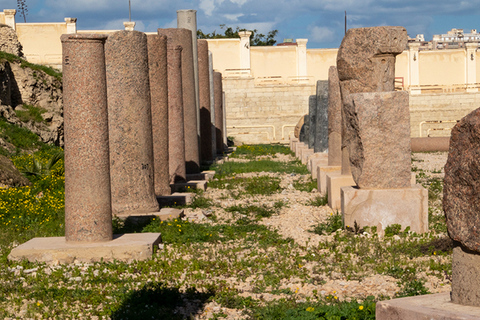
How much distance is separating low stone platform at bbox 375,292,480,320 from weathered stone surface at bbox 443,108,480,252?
1.15 ft

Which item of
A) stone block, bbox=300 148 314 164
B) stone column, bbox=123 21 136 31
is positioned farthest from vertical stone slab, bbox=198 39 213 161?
stone column, bbox=123 21 136 31

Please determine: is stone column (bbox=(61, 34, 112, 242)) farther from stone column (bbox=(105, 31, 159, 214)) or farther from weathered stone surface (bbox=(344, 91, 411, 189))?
weathered stone surface (bbox=(344, 91, 411, 189))

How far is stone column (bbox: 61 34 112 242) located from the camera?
677cm

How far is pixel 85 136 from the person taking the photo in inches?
266

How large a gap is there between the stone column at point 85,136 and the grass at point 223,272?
600mm

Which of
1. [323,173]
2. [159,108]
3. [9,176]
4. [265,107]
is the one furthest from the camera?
[265,107]

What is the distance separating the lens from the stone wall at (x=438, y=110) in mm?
35469

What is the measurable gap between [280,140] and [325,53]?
8733 mm

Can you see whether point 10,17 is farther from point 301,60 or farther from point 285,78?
point 301,60

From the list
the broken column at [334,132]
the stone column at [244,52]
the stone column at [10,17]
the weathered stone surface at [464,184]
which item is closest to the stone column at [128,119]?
the broken column at [334,132]

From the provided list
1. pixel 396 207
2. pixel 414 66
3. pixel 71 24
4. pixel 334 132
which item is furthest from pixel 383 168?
pixel 414 66

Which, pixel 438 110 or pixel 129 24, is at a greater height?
pixel 129 24

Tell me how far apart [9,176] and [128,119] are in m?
3.26

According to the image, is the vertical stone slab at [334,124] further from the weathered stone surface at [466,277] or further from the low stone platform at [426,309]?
the weathered stone surface at [466,277]
